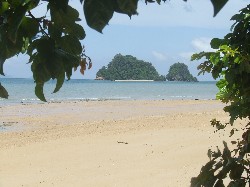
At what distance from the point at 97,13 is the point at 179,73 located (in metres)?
177

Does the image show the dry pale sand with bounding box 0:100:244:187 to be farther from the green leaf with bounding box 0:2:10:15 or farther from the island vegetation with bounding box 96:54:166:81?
the island vegetation with bounding box 96:54:166:81

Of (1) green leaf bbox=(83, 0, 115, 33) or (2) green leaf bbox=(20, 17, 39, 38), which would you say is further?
(2) green leaf bbox=(20, 17, 39, 38)

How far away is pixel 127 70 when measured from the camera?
6452 inches

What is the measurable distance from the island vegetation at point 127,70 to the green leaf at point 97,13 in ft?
490

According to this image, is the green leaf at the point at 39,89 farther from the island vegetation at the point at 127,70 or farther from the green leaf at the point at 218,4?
the island vegetation at the point at 127,70

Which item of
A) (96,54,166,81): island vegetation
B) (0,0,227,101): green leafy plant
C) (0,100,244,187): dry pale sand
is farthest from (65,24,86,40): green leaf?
(96,54,166,81): island vegetation

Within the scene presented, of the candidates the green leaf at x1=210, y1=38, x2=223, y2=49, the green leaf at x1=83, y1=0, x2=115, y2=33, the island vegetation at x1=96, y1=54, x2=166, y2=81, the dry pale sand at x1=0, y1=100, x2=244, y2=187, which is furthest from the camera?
the island vegetation at x1=96, y1=54, x2=166, y2=81

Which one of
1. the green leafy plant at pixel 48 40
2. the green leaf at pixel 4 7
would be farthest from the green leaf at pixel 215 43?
the green leaf at pixel 4 7

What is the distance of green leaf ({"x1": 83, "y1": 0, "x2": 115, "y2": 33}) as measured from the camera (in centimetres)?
A: 90

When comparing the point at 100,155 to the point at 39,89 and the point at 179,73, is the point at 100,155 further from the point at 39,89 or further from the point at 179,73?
the point at 179,73

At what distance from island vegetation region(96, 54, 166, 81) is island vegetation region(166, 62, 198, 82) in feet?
22.1

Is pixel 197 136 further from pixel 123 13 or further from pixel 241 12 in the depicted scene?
pixel 123 13

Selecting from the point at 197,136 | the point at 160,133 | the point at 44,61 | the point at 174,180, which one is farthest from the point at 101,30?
the point at 160,133

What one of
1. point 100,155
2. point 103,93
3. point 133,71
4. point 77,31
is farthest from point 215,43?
point 133,71
